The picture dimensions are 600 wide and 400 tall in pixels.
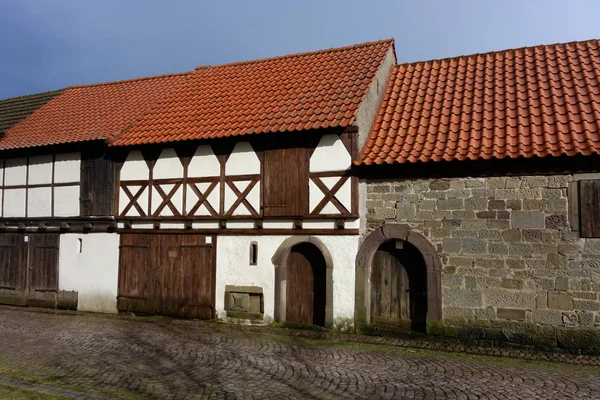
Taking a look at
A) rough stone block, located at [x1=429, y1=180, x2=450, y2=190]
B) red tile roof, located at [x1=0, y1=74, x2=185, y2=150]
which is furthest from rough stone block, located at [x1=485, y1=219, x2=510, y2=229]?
red tile roof, located at [x1=0, y1=74, x2=185, y2=150]

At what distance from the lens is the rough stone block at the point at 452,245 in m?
9.19

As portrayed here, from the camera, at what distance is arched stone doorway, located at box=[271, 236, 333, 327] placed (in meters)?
10.4

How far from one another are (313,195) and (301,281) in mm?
2014

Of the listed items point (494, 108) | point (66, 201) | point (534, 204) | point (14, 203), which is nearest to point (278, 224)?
point (534, 204)

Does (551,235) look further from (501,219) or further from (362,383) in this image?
(362,383)

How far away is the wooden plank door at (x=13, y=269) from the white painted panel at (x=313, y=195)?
29.8 ft

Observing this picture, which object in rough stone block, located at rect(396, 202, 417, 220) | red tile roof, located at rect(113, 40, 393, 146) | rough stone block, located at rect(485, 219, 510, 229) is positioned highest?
red tile roof, located at rect(113, 40, 393, 146)

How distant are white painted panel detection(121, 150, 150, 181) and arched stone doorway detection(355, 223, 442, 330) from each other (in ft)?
20.2

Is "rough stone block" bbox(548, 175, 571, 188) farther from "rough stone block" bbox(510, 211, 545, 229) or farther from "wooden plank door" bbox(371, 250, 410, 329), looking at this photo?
"wooden plank door" bbox(371, 250, 410, 329)

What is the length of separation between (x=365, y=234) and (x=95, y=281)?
764 cm

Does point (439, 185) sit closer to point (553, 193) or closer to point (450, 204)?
point (450, 204)

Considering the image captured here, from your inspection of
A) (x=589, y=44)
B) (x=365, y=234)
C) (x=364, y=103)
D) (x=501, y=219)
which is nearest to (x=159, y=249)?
(x=365, y=234)

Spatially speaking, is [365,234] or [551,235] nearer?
[551,235]

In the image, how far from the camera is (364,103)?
419 inches
